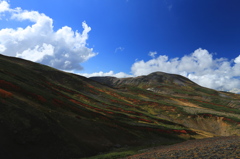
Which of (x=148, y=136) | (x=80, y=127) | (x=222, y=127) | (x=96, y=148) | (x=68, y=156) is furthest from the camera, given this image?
(x=222, y=127)

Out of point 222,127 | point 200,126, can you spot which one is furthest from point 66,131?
point 222,127

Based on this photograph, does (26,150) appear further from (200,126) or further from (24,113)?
(200,126)

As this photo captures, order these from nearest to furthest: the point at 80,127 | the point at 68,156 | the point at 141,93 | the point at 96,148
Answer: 1. the point at 68,156
2. the point at 96,148
3. the point at 80,127
4. the point at 141,93

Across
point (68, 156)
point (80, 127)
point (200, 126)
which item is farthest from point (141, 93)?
point (68, 156)

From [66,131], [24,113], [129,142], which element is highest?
[24,113]

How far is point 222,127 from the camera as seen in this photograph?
6128 centimetres

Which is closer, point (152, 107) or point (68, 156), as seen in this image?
point (68, 156)

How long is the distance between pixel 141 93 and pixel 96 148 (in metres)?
108

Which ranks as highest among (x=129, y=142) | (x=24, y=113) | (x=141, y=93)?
(x=141, y=93)

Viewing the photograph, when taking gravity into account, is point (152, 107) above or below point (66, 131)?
above

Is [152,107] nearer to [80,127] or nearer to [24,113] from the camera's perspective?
[80,127]

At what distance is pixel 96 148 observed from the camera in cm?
2477

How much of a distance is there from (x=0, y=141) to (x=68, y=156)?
8.39 metres

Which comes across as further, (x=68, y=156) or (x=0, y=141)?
(x=68, y=156)
